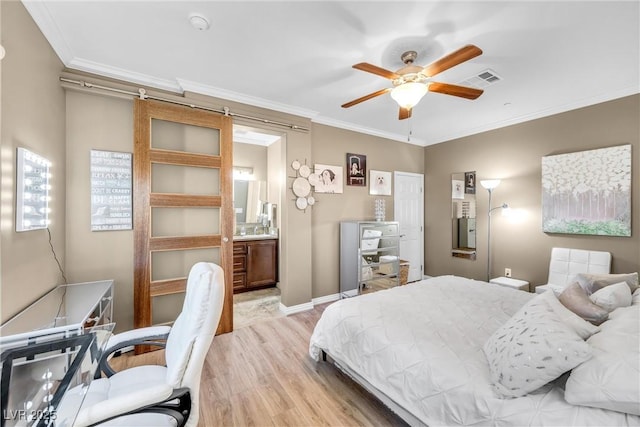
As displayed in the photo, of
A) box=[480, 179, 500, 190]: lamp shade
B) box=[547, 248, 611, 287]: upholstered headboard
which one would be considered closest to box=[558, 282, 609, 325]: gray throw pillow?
box=[547, 248, 611, 287]: upholstered headboard

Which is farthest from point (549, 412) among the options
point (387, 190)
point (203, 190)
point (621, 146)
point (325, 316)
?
point (387, 190)

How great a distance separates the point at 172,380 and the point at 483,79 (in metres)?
3.48

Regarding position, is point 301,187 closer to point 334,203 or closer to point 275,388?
point 334,203

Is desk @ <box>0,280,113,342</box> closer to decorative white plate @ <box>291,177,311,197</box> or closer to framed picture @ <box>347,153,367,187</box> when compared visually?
decorative white plate @ <box>291,177,311,197</box>

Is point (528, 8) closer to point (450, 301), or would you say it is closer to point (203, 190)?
point (450, 301)

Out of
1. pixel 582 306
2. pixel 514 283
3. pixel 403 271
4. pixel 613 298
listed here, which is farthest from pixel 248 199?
pixel 613 298

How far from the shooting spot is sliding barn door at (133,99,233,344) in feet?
8.24

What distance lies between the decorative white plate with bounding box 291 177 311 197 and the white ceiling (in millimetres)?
1058

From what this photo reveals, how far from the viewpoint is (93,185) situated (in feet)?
7.88

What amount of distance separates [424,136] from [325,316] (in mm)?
3825

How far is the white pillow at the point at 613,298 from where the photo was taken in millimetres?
1656

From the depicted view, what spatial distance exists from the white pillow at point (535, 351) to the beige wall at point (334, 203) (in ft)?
8.73

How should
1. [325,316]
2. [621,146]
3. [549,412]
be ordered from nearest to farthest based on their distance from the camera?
[549,412], [325,316], [621,146]

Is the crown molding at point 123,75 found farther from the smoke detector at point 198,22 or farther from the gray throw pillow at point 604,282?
the gray throw pillow at point 604,282
